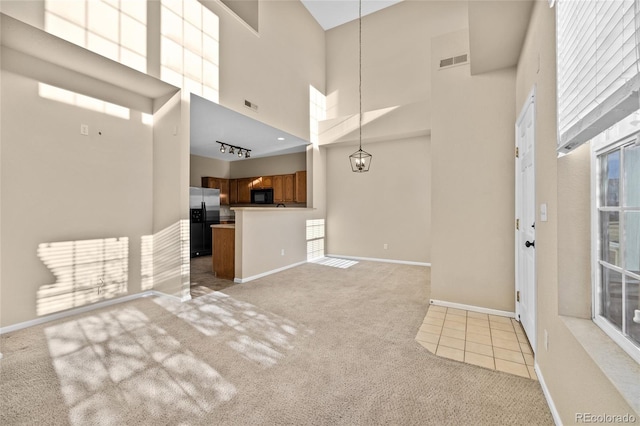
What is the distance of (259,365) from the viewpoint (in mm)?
2139

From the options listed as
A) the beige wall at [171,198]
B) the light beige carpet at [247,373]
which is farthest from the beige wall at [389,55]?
the light beige carpet at [247,373]

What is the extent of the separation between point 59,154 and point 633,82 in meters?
4.48

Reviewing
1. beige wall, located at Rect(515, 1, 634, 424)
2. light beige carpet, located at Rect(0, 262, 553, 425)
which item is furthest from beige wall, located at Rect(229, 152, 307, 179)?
beige wall, located at Rect(515, 1, 634, 424)

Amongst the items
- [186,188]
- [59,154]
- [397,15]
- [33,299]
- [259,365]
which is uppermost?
[397,15]

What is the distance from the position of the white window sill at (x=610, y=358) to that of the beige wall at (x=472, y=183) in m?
1.86

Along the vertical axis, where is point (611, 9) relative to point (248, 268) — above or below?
above

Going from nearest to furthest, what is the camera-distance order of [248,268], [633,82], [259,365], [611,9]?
[633,82] < [611,9] < [259,365] < [248,268]

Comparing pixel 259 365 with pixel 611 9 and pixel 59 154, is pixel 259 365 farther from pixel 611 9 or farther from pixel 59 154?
pixel 59 154

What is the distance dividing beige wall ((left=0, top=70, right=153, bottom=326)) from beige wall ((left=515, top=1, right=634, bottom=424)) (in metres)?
4.43

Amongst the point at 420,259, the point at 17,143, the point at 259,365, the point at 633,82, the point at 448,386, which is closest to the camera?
the point at 633,82

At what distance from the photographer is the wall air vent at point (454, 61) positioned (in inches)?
128

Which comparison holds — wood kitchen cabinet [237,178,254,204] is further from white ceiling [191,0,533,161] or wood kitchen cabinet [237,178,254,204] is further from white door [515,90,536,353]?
white door [515,90,536,353]

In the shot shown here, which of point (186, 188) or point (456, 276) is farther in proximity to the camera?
point (186, 188)

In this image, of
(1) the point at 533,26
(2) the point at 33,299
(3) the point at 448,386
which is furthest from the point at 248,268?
(1) the point at 533,26
